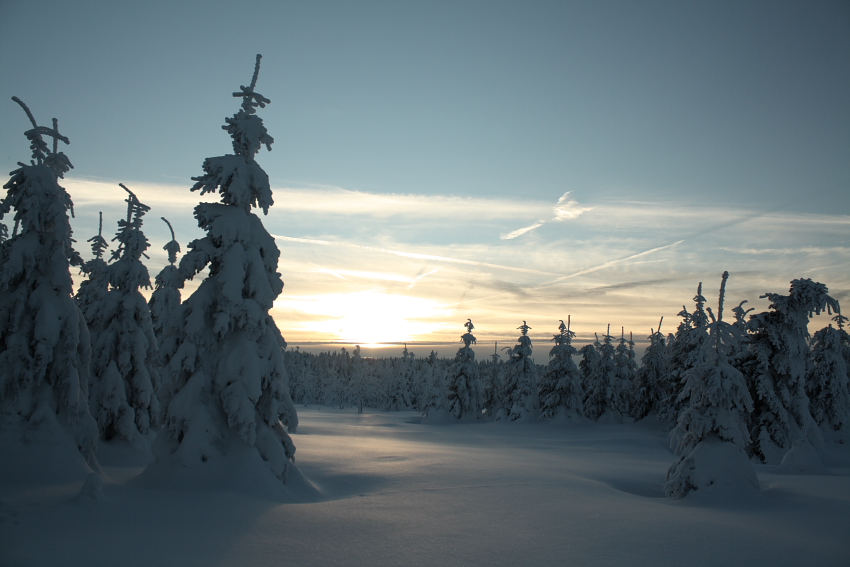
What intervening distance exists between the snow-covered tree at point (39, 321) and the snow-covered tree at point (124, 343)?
4.88 metres

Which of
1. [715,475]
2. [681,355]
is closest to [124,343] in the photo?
[715,475]

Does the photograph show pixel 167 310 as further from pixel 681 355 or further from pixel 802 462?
pixel 681 355

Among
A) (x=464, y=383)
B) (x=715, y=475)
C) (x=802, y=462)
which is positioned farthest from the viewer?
(x=464, y=383)

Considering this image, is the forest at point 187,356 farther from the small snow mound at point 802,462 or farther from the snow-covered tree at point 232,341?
the small snow mound at point 802,462

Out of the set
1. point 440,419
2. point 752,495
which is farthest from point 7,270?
point 440,419


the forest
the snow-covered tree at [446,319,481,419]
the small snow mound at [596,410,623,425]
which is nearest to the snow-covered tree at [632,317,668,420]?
the small snow mound at [596,410,623,425]

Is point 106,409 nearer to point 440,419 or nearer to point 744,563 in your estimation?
point 744,563

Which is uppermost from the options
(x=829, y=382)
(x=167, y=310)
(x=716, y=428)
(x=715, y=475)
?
(x=167, y=310)

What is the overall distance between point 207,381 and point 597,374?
4451cm

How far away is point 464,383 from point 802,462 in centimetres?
3247

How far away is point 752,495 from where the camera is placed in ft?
47.5

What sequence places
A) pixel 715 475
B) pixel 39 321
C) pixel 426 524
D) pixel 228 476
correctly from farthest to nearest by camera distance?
1. pixel 715 475
2. pixel 39 321
3. pixel 228 476
4. pixel 426 524

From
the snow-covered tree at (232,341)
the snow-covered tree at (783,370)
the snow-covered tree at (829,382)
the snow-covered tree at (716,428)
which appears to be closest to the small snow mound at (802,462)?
the snow-covered tree at (783,370)

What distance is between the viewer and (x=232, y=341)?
1383 centimetres
